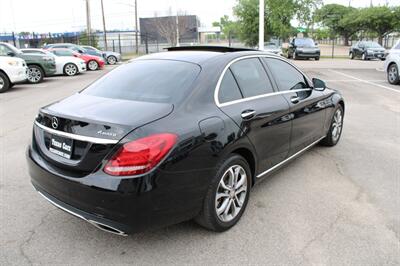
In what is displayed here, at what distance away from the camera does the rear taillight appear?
2598mm

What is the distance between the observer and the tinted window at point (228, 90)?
333cm

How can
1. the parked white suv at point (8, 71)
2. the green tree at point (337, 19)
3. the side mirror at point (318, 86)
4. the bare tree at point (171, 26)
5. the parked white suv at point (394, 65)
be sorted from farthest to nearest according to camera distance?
the green tree at point (337, 19) < the bare tree at point (171, 26) < the parked white suv at point (394, 65) < the parked white suv at point (8, 71) < the side mirror at point (318, 86)

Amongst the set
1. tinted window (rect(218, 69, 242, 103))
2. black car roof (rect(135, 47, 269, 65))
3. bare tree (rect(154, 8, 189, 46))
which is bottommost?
tinted window (rect(218, 69, 242, 103))

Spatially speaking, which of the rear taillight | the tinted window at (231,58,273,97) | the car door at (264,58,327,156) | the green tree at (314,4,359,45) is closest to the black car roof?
the tinted window at (231,58,273,97)

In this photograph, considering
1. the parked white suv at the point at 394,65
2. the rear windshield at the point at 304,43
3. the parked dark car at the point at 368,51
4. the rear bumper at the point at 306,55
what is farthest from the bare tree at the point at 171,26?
the parked white suv at the point at 394,65

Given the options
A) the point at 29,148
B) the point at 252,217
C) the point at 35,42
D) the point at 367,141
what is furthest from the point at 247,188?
the point at 35,42

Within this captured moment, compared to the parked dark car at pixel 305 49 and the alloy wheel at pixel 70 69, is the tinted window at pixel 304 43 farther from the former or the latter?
the alloy wheel at pixel 70 69

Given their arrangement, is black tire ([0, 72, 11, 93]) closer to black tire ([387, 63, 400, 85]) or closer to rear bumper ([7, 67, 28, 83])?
rear bumper ([7, 67, 28, 83])

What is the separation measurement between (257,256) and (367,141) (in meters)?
4.10

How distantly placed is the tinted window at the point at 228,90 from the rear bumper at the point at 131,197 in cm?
77

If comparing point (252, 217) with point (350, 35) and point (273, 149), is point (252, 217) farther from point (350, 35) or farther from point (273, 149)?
point (350, 35)

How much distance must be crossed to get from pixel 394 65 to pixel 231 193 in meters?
12.1

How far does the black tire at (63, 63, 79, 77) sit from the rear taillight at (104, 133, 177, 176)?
53.8 feet

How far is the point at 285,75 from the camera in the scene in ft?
14.7
